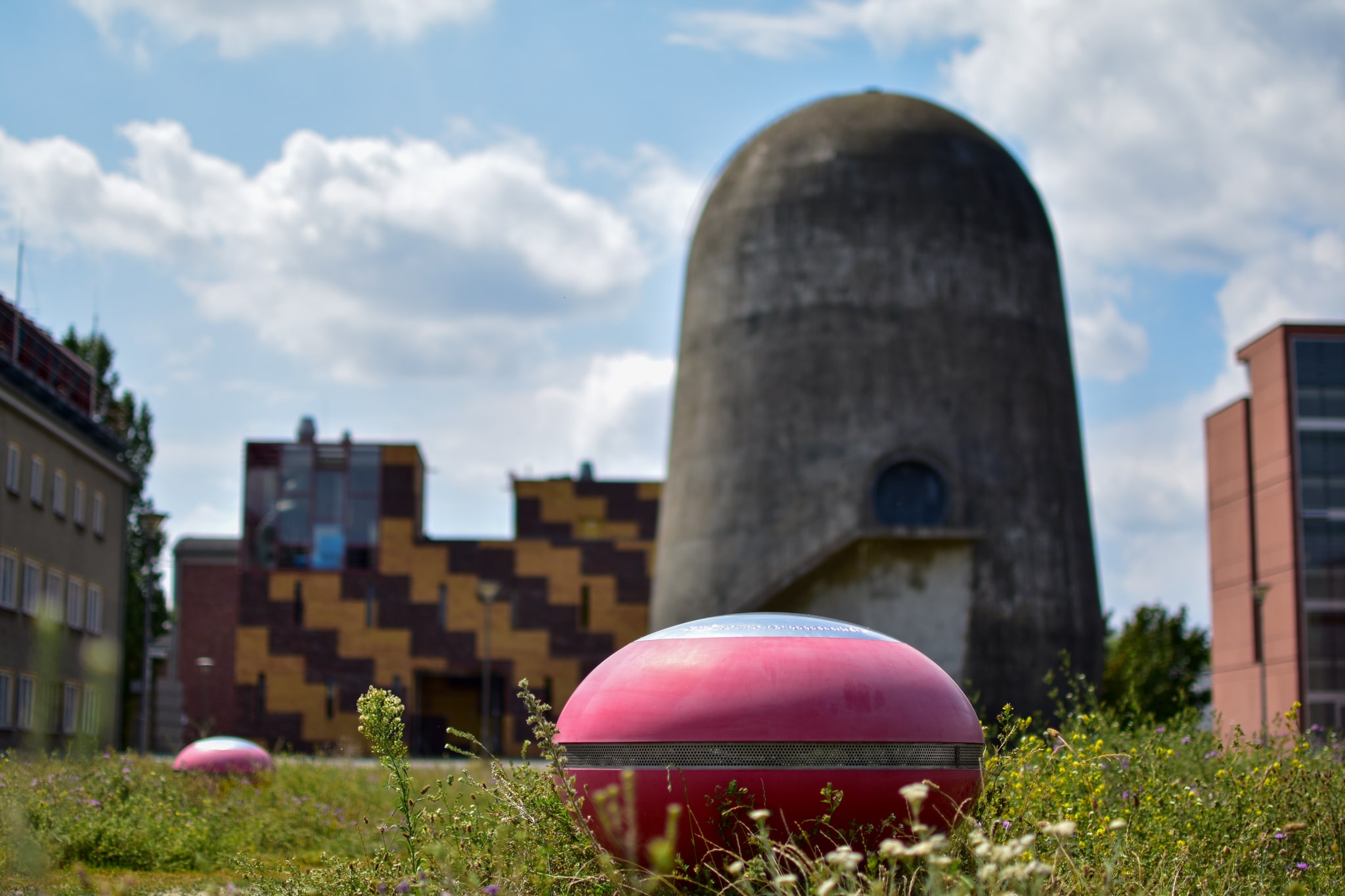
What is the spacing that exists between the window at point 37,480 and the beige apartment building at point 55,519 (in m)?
0.03

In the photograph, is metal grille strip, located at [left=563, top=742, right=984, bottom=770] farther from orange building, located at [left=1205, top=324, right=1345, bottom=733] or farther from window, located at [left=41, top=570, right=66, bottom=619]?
orange building, located at [left=1205, top=324, right=1345, bottom=733]

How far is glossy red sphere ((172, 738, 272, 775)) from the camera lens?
54.9ft

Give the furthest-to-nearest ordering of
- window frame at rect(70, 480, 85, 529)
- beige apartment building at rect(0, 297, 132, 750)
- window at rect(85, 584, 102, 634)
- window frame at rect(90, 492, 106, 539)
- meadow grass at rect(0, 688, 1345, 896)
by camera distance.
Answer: window frame at rect(90, 492, 106, 539), window at rect(85, 584, 102, 634), window frame at rect(70, 480, 85, 529), beige apartment building at rect(0, 297, 132, 750), meadow grass at rect(0, 688, 1345, 896)

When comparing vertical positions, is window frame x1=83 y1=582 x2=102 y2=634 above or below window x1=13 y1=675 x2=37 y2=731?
above

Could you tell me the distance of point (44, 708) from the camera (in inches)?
170

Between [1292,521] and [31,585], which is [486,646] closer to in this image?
[31,585]

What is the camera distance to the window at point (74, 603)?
126 ft

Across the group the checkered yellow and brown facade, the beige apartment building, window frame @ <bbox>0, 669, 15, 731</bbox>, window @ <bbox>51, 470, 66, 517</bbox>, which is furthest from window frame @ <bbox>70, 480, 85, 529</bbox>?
the checkered yellow and brown facade

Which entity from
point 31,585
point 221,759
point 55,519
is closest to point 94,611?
point 55,519

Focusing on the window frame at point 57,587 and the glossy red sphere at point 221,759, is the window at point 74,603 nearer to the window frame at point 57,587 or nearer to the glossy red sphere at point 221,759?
the window frame at point 57,587

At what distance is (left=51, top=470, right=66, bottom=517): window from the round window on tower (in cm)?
2192

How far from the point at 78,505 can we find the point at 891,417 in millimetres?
23565

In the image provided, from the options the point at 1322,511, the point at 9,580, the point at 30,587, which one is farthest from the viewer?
the point at 1322,511

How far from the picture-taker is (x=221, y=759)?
16953mm
